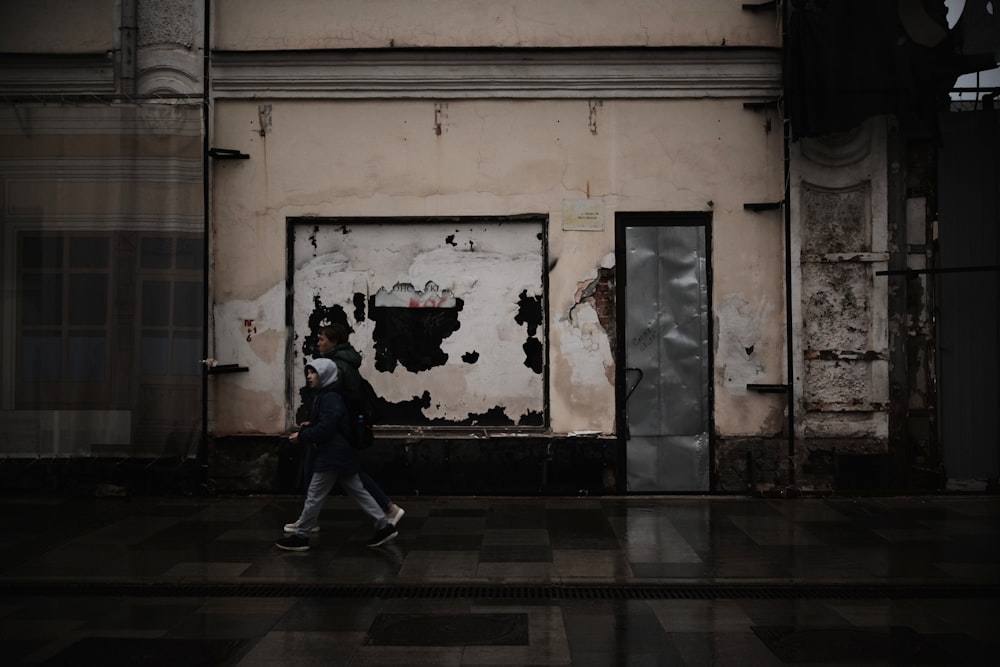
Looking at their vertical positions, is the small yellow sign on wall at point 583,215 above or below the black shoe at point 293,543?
above

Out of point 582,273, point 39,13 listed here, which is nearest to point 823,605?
point 582,273

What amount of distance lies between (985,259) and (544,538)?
6.19 meters

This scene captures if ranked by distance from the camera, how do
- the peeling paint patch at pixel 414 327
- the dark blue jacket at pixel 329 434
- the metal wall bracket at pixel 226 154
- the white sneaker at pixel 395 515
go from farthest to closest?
1. the peeling paint patch at pixel 414 327
2. the metal wall bracket at pixel 226 154
3. the white sneaker at pixel 395 515
4. the dark blue jacket at pixel 329 434

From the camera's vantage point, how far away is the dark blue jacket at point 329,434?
302 inches

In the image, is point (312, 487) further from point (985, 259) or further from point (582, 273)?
point (985, 259)

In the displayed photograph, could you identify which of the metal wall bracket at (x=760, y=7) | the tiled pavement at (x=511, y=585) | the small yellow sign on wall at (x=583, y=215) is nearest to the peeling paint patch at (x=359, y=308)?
the tiled pavement at (x=511, y=585)

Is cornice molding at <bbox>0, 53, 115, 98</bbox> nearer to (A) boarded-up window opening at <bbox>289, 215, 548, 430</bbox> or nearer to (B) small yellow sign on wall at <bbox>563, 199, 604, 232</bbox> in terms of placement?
(A) boarded-up window opening at <bbox>289, 215, 548, 430</bbox>

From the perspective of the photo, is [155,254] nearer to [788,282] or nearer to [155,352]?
[155,352]

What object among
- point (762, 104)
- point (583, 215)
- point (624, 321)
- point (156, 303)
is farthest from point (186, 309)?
point (762, 104)

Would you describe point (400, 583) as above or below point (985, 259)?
below

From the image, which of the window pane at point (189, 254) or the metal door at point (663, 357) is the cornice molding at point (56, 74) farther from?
the metal door at point (663, 357)

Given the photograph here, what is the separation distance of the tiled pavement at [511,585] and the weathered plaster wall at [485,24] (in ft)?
17.5

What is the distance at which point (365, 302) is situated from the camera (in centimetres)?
1047

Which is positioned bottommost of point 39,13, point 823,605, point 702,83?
point 823,605
